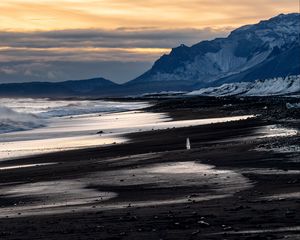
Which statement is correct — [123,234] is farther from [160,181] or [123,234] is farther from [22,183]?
[22,183]

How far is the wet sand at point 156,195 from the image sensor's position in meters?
13.7

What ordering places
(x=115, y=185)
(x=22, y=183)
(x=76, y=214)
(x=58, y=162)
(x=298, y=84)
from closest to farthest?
(x=76, y=214)
(x=115, y=185)
(x=22, y=183)
(x=58, y=162)
(x=298, y=84)

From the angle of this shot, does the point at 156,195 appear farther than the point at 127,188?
No

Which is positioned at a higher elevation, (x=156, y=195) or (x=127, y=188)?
(x=156, y=195)

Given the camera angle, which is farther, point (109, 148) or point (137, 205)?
point (109, 148)

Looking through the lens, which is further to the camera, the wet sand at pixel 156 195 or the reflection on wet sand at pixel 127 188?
the reflection on wet sand at pixel 127 188

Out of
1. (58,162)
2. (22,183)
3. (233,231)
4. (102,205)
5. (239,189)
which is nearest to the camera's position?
(233,231)

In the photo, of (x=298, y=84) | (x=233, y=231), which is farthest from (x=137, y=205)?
(x=298, y=84)

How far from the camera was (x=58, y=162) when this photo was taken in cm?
3259

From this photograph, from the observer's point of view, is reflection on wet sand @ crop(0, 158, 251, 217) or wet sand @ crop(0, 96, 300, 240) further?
reflection on wet sand @ crop(0, 158, 251, 217)

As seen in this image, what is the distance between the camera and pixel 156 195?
758 inches

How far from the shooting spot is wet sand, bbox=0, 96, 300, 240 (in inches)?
540

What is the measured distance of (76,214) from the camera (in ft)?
53.9

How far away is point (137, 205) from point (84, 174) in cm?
898
